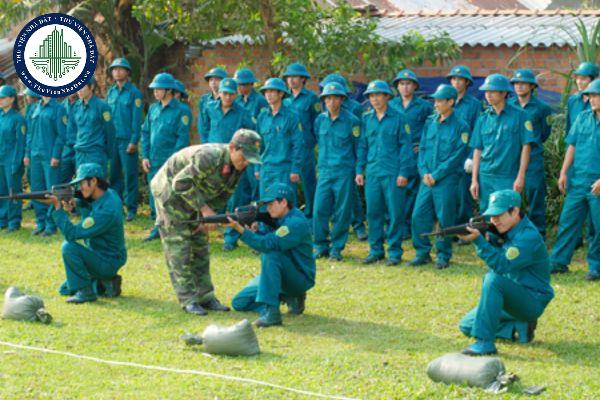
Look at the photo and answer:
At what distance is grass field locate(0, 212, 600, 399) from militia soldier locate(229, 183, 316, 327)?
0.57 ft

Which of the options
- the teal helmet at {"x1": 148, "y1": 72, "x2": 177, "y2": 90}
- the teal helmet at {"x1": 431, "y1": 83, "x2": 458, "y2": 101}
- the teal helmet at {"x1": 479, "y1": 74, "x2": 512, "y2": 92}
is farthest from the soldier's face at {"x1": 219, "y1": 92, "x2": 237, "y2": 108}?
the teal helmet at {"x1": 479, "y1": 74, "x2": 512, "y2": 92}

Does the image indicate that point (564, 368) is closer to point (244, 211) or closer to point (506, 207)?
point (506, 207)

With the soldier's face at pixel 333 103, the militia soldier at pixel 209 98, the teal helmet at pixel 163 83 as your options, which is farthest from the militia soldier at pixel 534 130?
the teal helmet at pixel 163 83

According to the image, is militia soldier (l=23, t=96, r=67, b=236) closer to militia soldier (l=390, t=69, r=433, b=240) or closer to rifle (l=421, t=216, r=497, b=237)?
militia soldier (l=390, t=69, r=433, b=240)

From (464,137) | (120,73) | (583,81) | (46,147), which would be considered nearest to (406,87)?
(464,137)

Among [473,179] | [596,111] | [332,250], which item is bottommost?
[332,250]

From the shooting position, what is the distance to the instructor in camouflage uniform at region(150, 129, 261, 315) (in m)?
9.27

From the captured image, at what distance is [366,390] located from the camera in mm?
7180

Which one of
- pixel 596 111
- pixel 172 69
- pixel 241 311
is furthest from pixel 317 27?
pixel 241 311

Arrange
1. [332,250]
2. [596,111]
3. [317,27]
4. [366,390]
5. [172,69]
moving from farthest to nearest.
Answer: [172,69] → [317,27] → [332,250] → [596,111] → [366,390]

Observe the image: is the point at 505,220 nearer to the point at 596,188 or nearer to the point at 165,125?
the point at 596,188

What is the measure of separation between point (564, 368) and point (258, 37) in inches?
351

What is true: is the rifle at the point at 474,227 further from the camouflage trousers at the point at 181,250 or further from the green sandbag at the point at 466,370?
the camouflage trousers at the point at 181,250

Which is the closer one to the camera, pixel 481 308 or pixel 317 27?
pixel 481 308
